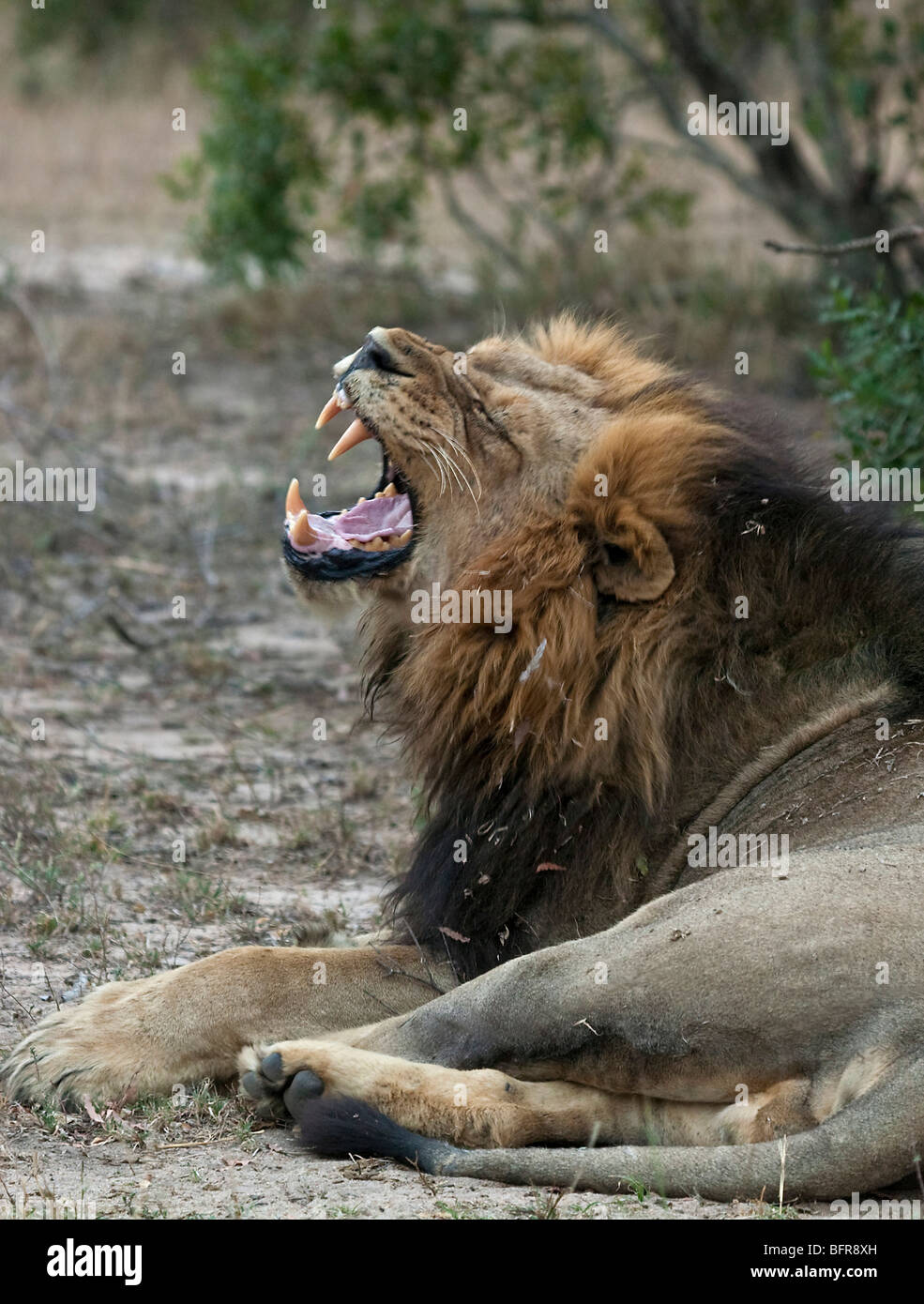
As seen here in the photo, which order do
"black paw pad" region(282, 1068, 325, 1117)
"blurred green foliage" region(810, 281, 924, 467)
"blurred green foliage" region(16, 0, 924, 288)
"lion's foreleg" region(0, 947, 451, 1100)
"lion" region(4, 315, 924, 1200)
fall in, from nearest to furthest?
"lion" region(4, 315, 924, 1200), "black paw pad" region(282, 1068, 325, 1117), "lion's foreleg" region(0, 947, 451, 1100), "blurred green foliage" region(810, 281, 924, 467), "blurred green foliage" region(16, 0, 924, 288)

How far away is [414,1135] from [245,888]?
1682mm

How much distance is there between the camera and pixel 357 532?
4.23m

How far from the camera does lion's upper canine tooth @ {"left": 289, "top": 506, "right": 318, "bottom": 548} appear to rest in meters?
4.21

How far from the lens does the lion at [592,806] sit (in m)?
3.22

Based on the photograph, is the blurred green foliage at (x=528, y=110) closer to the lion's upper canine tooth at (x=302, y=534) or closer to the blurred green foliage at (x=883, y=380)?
the blurred green foliage at (x=883, y=380)

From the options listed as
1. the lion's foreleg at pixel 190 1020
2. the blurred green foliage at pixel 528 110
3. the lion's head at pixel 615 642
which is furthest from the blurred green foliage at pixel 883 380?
the blurred green foliage at pixel 528 110

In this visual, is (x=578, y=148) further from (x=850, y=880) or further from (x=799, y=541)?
(x=850, y=880)

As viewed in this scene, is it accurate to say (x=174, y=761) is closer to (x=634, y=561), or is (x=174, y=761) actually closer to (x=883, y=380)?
(x=634, y=561)

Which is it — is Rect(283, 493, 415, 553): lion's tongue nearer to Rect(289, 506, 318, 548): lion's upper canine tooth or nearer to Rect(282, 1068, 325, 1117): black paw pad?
Rect(289, 506, 318, 548): lion's upper canine tooth

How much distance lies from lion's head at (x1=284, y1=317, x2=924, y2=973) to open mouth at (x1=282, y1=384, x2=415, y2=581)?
0.15 meters

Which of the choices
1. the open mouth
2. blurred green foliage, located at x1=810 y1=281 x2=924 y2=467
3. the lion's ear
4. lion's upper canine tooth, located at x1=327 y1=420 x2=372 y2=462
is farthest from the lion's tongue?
blurred green foliage, located at x1=810 y1=281 x2=924 y2=467

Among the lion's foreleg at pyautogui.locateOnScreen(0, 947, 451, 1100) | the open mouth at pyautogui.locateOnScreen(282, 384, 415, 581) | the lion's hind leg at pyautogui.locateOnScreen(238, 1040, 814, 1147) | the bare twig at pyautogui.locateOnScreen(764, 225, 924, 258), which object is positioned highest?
the bare twig at pyautogui.locateOnScreen(764, 225, 924, 258)

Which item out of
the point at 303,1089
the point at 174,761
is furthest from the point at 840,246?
the point at 174,761

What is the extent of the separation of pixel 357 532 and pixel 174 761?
1.92 m
